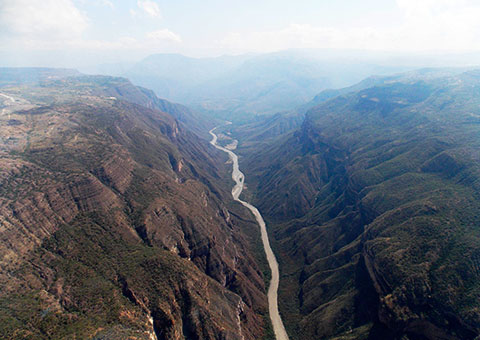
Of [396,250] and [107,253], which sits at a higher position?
[107,253]

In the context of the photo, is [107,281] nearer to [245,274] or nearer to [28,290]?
[28,290]

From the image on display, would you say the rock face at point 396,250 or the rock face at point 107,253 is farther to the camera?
the rock face at point 396,250

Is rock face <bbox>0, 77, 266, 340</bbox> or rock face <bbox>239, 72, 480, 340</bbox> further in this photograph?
rock face <bbox>239, 72, 480, 340</bbox>

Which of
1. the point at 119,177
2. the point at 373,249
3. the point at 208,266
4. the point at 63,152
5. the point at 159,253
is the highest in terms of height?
the point at 63,152

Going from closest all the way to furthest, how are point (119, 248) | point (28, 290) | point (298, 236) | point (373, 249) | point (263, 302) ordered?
point (28, 290) → point (119, 248) → point (373, 249) → point (263, 302) → point (298, 236)

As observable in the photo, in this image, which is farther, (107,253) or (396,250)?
(396,250)

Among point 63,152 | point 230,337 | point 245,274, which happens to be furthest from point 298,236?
point 63,152

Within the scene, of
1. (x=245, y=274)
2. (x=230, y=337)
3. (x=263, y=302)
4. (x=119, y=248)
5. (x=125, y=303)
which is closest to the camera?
(x=125, y=303)

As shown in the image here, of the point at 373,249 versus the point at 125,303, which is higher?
the point at 125,303
